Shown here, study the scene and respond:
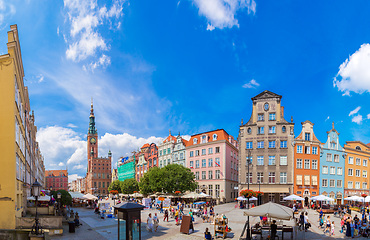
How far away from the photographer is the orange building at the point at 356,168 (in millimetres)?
51438

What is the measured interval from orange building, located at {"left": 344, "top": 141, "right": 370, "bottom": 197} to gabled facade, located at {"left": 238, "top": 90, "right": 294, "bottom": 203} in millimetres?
13238

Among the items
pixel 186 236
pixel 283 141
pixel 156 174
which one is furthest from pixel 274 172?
pixel 186 236

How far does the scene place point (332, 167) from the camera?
50000 mm

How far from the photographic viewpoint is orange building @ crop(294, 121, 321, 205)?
4812cm

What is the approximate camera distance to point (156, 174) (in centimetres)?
5256

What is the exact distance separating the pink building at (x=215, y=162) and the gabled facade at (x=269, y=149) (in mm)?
6899

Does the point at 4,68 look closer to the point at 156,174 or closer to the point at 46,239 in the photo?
the point at 46,239

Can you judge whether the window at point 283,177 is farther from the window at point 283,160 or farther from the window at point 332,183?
the window at point 332,183

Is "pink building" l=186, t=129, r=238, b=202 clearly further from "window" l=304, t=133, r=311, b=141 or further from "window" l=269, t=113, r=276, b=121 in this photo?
"window" l=304, t=133, r=311, b=141

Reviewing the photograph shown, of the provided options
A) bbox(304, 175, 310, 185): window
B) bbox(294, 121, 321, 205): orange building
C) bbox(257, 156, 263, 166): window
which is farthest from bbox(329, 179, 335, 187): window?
bbox(257, 156, 263, 166): window

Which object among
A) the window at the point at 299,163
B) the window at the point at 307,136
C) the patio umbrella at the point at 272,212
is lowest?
the window at the point at 299,163

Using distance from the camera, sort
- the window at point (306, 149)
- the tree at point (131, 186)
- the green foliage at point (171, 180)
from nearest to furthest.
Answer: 1. the window at point (306, 149)
2. the green foliage at point (171, 180)
3. the tree at point (131, 186)

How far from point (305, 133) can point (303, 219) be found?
30.0 metres

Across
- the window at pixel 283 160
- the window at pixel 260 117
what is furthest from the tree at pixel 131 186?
the window at pixel 283 160
